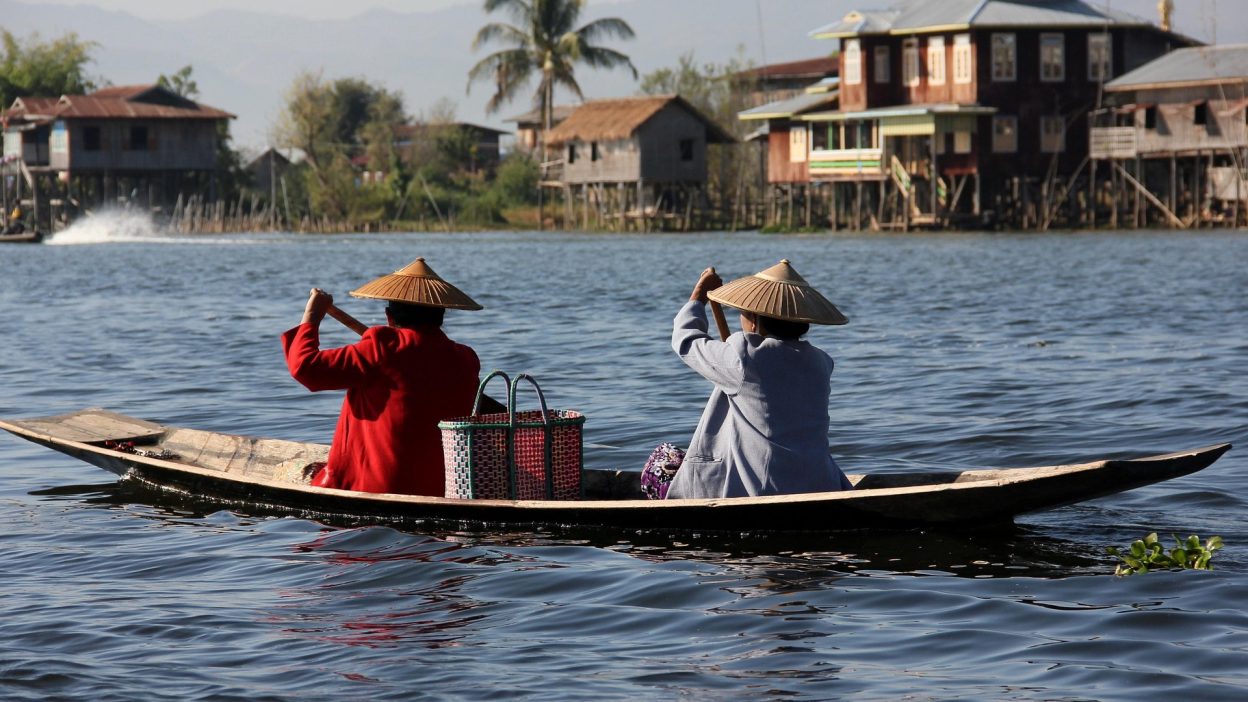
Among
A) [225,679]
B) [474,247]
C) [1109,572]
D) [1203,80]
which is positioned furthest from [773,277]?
[474,247]

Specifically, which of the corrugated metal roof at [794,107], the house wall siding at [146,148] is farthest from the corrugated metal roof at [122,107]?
the corrugated metal roof at [794,107]

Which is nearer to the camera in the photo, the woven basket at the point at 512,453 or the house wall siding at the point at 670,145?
the woven basket at the point at 512,453

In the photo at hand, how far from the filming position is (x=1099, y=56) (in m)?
48.7

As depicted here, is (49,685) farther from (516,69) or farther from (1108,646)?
(516,69)

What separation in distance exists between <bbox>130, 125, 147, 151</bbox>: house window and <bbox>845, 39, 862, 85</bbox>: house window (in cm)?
2524

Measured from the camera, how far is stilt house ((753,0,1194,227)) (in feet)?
157

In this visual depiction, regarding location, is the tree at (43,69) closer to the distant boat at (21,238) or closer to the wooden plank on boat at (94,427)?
the distant boat at (21,238)

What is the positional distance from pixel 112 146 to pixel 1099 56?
33226 millimetres

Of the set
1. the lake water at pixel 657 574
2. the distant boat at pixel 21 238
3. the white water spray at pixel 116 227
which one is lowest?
the lake water at pixel 657 574

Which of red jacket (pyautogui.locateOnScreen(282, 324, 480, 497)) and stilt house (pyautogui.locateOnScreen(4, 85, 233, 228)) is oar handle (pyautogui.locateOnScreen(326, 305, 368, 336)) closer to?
red jacket (pyautogui.locateOnScreen(282, 324, 480, 497))

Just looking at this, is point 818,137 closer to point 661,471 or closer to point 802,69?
point 802,69

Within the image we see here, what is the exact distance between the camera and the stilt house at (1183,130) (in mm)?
44125

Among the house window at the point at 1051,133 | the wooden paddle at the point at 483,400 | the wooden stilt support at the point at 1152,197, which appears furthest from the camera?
the house window at the point at 1051,133

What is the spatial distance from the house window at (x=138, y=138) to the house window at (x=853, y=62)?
25237 mm
